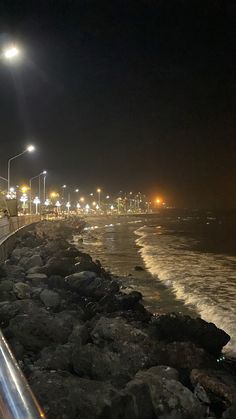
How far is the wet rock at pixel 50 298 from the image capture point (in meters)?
12.8

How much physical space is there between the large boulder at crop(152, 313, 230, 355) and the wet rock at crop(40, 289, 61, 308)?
400cm

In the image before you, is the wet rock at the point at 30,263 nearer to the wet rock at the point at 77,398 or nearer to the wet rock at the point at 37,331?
the wet rock at the point at 37,331

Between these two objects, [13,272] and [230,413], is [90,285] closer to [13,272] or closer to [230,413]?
[13,272]

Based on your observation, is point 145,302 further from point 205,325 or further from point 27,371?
point 27,371

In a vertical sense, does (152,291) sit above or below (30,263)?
below

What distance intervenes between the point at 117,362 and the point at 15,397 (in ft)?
19.3

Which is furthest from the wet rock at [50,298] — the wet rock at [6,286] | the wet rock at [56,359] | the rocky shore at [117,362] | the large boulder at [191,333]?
the wet rock at [56,359]

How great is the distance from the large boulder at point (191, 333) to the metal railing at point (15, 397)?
24.6 feet

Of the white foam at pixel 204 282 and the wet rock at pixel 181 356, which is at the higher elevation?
the wet rock at pixel 181 356

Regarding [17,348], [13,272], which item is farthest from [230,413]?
[13,272]

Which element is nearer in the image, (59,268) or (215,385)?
(215,385)

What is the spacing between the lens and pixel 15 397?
2.25m

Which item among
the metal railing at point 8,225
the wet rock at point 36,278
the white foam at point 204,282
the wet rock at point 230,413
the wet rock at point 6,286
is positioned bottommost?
the white foam at point 204,282

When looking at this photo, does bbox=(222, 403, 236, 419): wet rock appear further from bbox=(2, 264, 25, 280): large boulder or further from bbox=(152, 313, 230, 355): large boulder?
bbox=(2, 264, 25, 280): large boulder
